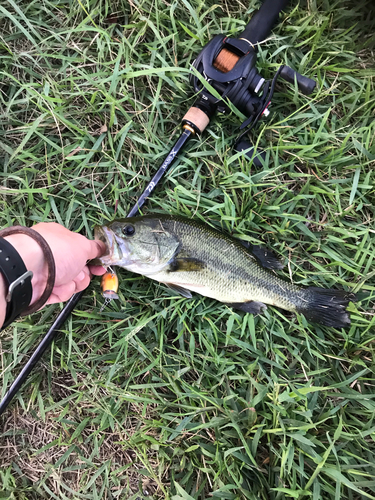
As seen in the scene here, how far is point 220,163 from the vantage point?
3.12 meters

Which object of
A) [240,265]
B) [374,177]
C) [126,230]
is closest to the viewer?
[126,230]

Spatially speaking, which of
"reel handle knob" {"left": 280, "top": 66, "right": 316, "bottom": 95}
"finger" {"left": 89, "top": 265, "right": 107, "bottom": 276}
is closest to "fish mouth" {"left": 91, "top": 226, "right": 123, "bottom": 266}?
"finger" {"left": 89, "top": 265, "right": 107, "bottom": 276}

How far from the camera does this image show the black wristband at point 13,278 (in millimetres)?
1932

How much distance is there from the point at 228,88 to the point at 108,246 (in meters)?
1.63

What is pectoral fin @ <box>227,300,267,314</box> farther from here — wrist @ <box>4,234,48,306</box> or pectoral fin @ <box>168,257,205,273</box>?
wrist @ <box>4,234,48,306</box>

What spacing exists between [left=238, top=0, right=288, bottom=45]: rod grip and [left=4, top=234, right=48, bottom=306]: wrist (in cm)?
244

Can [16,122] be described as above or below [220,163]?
above

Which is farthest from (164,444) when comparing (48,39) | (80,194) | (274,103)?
(48,39)

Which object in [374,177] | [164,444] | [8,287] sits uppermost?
[374,177]

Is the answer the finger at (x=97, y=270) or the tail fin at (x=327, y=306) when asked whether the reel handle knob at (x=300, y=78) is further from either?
the finger at (x=97, y=270)

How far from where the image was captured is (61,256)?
231cm

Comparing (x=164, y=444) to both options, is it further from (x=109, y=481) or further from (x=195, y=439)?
(x=109, y=481)

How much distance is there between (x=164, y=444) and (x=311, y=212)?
249 centimetres

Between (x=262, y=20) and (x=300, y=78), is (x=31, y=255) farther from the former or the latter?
(x=262, y=20)
